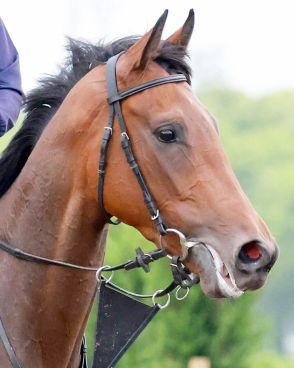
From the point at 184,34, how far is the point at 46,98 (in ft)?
2.11

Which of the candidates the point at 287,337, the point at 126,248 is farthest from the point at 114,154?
the point at 287,337

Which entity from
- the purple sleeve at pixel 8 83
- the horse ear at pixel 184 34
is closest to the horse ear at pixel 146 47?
the horse ear at pixel 184 34

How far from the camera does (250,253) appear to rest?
13.1 feet

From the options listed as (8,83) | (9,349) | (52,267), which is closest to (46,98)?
(8,83)

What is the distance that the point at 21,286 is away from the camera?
441 cm

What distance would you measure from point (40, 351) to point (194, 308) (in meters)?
7.76

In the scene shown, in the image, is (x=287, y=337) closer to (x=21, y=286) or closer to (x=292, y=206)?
(x=292, y=206)

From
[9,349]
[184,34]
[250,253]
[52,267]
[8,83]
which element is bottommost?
[9,349]

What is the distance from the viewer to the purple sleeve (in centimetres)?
481

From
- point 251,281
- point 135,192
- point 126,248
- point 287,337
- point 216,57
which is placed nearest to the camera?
point 251,281

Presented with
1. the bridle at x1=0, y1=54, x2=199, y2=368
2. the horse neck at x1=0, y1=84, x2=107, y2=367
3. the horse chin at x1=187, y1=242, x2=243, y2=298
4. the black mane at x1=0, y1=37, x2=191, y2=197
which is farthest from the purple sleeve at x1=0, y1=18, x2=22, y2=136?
the horse chin at x1=187, y1=242, x2=243, y2=298

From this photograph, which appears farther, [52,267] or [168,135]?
[52,267]

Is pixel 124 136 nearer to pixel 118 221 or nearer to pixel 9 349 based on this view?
pixel 118 221

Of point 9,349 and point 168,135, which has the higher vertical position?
point 168,135
